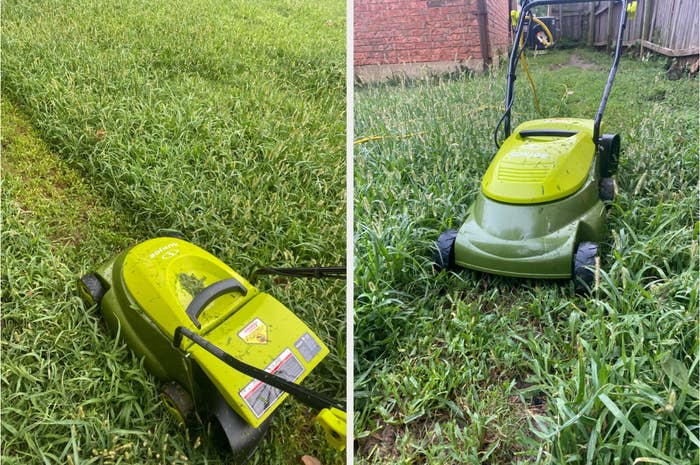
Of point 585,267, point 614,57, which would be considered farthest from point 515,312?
point 614,57

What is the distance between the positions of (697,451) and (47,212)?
164 centimetres

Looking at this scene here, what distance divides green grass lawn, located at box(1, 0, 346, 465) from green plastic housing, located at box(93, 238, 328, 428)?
10 centimetres

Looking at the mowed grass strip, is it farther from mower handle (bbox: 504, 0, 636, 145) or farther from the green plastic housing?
mower handle (bbox: 504, 0, 636, 145)

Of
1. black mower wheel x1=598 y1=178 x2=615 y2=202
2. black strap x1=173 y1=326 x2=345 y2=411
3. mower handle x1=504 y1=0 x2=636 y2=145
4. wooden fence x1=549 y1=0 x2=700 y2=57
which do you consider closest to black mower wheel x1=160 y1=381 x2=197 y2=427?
black strap x1=173 y1=326 x2=345 y2=411

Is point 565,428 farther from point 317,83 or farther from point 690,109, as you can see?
point 317,83

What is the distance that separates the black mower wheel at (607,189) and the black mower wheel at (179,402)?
1175 mm

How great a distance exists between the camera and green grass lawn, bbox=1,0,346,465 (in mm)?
1195

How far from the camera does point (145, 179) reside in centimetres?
171

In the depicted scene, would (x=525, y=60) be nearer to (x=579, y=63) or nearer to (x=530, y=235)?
(x=579, y=63)

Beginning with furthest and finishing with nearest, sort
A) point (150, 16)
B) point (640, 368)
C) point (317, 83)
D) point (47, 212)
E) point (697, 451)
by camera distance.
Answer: point (150, 16), point (317, 83), point (47, 212), point (640, 368), point (697, 451)

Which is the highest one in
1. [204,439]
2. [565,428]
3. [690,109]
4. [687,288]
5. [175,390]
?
[690,109]

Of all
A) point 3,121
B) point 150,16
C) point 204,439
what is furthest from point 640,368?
point 150,16

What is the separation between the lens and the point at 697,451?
2.39 feet

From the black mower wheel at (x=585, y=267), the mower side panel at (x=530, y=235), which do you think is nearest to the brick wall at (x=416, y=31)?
the mower side panel at (x=530, y=235)
